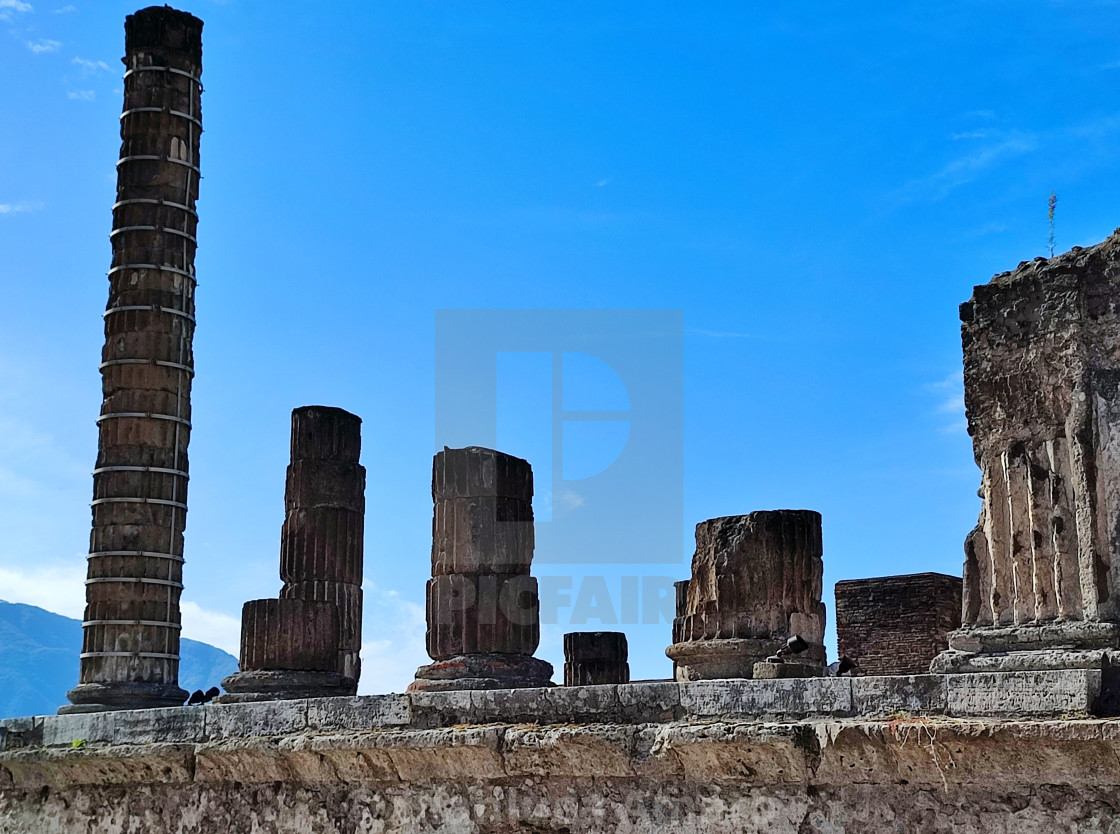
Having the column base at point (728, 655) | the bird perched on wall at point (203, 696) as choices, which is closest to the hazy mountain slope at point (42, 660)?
the bird perched on wall at point (203, 696)

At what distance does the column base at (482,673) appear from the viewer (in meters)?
8.41

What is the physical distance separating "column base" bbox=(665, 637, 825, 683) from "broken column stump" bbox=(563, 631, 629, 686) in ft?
25.9

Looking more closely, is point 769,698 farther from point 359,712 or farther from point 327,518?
point 327,518

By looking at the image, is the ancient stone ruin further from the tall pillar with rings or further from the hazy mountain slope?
the hazy mountain slope

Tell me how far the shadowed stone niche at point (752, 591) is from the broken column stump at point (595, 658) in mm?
7957

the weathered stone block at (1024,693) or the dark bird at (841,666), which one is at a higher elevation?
the dark bird at (841,666)

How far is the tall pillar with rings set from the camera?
12.6 metres

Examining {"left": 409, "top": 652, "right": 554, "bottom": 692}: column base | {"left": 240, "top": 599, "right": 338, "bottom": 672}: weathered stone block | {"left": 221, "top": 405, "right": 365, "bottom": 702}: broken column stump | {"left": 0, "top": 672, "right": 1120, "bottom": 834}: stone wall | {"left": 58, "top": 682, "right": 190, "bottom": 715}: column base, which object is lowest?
{"left": 0, "top": 672, "right": 1120, "bottom": 834}: stone wall

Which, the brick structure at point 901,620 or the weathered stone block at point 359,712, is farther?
the brick structure at point 901,620

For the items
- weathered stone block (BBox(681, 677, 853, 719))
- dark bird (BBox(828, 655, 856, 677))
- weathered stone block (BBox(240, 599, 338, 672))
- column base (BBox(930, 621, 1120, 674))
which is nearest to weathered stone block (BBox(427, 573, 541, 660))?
weathered stone block (BBox(240, 599, 338, 672))

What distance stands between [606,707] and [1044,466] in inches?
73.3

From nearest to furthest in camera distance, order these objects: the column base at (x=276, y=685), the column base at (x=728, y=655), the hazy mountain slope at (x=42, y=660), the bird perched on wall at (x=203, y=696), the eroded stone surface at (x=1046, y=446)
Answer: the eroded stone surface at (x=1046, y=446)
the column base at (x=728, y=655)
the column base at (x=276, y=685)
the bird perched on wall at (x=203, y=696)
the hazy mountain slope at (x=42, y=660)

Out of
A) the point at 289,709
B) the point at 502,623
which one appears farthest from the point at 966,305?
the point at 502,623

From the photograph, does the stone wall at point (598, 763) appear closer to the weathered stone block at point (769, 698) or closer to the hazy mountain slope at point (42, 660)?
the weathered stone block at point (769, 698)
